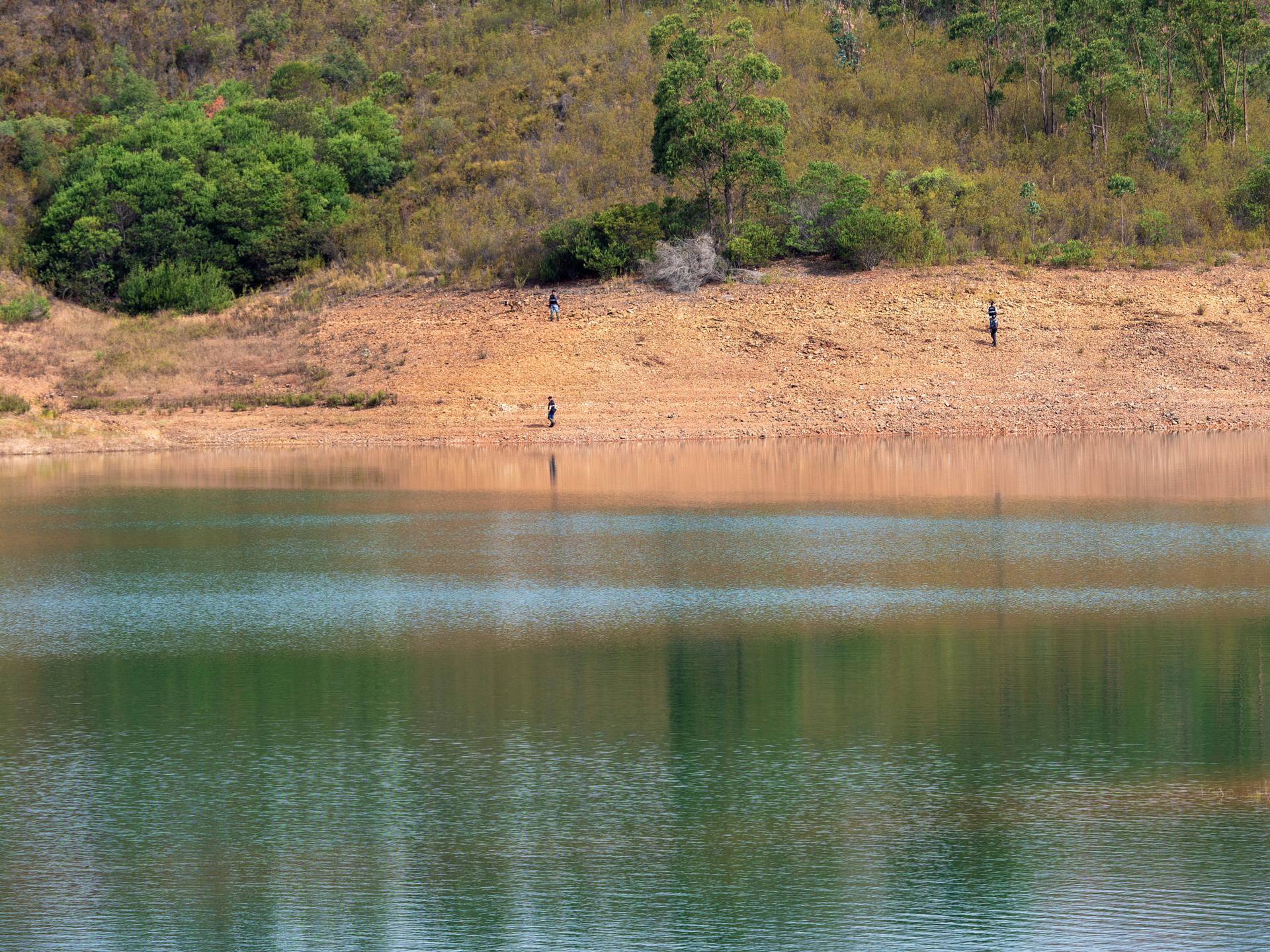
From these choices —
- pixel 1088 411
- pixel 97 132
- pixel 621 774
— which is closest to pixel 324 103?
pixel 97 132

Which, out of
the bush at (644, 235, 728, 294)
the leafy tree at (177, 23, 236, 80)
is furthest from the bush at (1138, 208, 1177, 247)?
the leafy tree at (177, 23, 236, 80)

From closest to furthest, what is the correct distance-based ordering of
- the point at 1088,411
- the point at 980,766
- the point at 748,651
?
the point at 980,766 < the point at 748,651 < the point at 1088,411

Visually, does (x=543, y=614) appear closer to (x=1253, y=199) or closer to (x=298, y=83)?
(x=1253, y=199)

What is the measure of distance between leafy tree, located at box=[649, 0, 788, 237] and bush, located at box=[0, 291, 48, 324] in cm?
2297

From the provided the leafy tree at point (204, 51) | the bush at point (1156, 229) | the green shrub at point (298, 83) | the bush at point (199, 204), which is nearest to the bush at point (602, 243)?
the bush at point (199, 204)

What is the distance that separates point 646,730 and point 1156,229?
45.3 m

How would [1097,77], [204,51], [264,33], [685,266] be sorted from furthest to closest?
[204,51] → [264,33] → [1097,77] → [685,266]

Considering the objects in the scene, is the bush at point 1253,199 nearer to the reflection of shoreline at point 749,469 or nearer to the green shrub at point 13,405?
the reflection of shoreline at point 749,469

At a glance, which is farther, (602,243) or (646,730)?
(602,243)

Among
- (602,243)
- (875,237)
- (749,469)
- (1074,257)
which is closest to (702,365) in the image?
(602,243)

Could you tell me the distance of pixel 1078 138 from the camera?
62.2m

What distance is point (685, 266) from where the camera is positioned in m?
54.8

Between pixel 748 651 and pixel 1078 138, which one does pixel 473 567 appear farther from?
pixel 1078 138

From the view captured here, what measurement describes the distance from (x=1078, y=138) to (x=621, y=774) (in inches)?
2075
